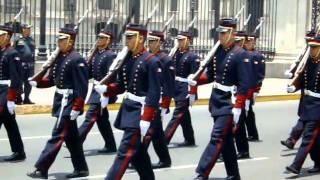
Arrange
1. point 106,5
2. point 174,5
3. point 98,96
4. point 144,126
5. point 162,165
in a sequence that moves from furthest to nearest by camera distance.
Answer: point 174,5
point 106,5
point 98,96
point 162,165
point 144,126

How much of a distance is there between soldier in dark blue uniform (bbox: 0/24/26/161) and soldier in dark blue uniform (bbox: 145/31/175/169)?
1.89 metres

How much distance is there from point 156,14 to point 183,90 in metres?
14.0

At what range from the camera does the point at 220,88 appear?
9383 mm

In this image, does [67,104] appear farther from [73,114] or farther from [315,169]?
[315,169]

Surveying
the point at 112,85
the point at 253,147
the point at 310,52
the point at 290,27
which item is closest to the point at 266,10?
the point at 290,27

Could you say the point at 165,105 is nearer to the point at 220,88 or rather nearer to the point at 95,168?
the point at 220,88

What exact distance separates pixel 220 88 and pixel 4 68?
291 cm

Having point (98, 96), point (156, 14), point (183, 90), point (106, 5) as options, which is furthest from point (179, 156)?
point (106, 5)

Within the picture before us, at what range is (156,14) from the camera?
84.7ft

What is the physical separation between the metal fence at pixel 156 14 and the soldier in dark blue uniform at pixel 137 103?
1417cm

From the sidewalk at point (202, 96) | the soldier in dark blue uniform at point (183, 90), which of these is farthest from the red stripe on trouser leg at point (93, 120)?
the sidewalk at point (202, 96)

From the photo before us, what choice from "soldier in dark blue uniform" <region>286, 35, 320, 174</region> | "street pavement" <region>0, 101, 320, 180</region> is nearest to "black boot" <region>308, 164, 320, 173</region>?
"street pavement" <region>0, 101, 320, 180</region>

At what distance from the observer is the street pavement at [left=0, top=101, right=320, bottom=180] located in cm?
1002

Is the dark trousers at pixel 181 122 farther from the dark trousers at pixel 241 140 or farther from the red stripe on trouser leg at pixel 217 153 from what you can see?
the red stripe on trouser leg at pixel 217 153
